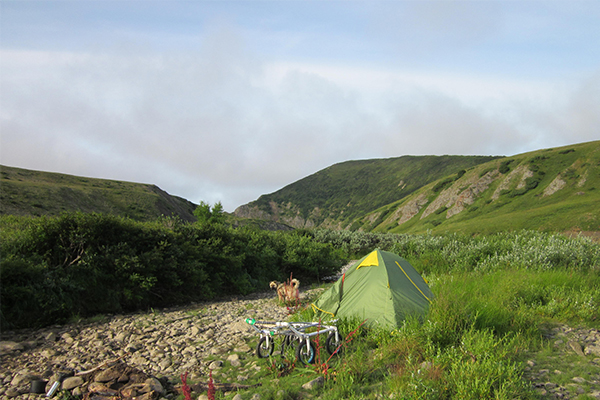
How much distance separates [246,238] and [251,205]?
151m

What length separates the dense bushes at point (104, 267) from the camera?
7285mm

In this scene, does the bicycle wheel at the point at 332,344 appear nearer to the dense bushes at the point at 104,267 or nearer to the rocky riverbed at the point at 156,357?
the rocky riverbed at the point at 156,357

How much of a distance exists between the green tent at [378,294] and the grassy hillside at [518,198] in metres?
41.6

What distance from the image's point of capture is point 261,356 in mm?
5492

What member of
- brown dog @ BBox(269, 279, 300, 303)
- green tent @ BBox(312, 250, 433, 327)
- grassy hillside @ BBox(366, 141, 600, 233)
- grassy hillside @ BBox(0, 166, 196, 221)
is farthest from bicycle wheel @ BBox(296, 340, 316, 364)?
grassy hillside @ BBox(366, 141, 600, 233)

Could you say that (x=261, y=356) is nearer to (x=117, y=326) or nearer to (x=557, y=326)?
(x=117, y=326)

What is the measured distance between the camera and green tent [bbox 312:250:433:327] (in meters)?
6.64

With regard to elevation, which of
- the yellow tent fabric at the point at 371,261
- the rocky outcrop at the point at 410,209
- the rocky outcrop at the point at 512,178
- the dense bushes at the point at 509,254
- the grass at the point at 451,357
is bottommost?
the grass at the point at 451,357

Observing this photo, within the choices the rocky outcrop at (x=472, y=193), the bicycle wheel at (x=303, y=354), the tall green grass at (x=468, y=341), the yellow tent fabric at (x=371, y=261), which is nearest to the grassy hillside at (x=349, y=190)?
the rocky outcrop at (x=472, y=193)

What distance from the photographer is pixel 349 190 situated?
514 ft

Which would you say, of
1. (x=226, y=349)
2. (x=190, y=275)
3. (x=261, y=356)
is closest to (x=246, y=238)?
(x=190, y=275)

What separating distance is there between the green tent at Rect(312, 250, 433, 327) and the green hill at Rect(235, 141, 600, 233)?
4179 cm

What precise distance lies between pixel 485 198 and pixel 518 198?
6785 mm

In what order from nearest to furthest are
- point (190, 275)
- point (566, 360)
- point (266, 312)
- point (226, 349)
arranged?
point (566, 360)
point (226, 349)
point (266, 312)
point (190, 275)
